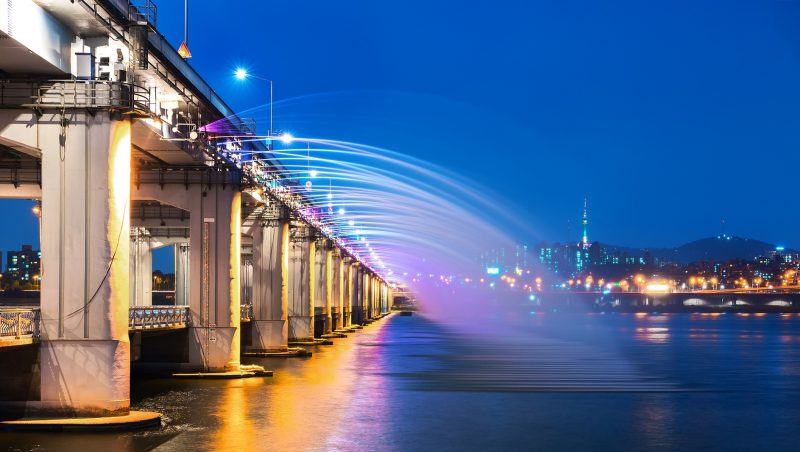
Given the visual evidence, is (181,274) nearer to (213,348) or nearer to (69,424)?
(213,348)

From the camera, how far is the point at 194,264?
46656mm

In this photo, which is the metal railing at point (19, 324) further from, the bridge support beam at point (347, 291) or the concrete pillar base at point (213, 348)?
the bridge support beam at point (347, 291)

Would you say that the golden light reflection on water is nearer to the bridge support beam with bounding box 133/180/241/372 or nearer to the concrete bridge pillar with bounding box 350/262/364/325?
the bridge support beam with bounding box 133/180/241/372

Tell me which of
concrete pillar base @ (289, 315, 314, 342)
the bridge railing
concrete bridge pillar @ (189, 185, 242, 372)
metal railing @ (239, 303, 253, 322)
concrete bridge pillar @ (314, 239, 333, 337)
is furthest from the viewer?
concrete bridge pillar @ (314, 239, 333, 337)

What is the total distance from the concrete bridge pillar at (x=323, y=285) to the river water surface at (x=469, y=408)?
87.1ft

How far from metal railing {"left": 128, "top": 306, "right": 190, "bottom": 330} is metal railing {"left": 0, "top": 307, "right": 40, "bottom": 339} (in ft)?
42.4

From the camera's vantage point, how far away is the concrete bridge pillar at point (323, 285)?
90.3 meters

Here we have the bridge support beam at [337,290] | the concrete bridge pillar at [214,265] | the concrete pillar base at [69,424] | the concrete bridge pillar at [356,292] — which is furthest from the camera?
the concrete bridge pillar at [356,292]

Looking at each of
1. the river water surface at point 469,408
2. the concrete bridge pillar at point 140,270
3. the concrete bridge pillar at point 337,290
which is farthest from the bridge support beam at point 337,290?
the river water surface at point 469,408

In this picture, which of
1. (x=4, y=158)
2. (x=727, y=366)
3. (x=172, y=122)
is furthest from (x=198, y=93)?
(x=727, y=366)

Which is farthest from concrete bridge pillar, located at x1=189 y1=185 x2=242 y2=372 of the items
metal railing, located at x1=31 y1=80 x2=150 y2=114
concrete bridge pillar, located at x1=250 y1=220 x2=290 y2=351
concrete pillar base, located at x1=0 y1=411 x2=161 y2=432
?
concrete pillar base, located at x1=0 y1=411 x2=161 y2=432

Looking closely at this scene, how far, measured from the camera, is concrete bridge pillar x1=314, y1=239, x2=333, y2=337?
296 feet

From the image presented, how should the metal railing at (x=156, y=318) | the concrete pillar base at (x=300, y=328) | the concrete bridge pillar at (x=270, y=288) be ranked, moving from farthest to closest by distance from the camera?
1. the concrete pillar base at (x=300, y=328)
2. the concrete bridge pillar at (x=270, y=288)
3. the metal railing at (x=156, y=318)

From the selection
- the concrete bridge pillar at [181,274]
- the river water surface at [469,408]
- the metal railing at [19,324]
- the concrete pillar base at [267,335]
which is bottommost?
the river water surface at [469,408]
